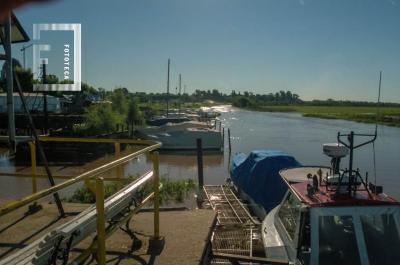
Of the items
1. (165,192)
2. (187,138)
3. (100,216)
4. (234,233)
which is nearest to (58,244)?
(100,216)

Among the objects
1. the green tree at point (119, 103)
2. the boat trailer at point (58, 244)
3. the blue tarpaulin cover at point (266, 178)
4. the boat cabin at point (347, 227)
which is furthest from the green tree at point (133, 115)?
the boat trailer at point (58, 244)

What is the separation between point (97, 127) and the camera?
34906 mm

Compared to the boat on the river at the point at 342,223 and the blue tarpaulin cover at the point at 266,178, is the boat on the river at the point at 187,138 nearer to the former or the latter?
the blue tarpaulin cover at the point at 266,178

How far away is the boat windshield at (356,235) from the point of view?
20.1 ft

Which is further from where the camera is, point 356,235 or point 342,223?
point 342,223

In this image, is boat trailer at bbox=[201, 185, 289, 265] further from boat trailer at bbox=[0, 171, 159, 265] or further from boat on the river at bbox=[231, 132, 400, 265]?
boat trailer at bbox=[0, 171, 159, 265]

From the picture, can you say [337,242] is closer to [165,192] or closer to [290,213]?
[290,213]

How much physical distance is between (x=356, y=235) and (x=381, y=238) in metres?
0.41

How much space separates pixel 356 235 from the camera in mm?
6152

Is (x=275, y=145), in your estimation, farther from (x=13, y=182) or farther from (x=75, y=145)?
(x=13, y=182)

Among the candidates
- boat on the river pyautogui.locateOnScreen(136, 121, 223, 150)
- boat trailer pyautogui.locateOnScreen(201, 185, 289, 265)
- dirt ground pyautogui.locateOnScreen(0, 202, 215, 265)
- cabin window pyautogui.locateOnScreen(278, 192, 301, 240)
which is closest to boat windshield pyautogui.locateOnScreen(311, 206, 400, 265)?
cabin window pyautogui.locateOnScreen(278, 192, 301, 240)

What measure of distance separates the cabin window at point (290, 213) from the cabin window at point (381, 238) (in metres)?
1.08

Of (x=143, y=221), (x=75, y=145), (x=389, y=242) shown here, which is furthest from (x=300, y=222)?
(x=75, y=145)

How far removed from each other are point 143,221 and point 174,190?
10681mm
